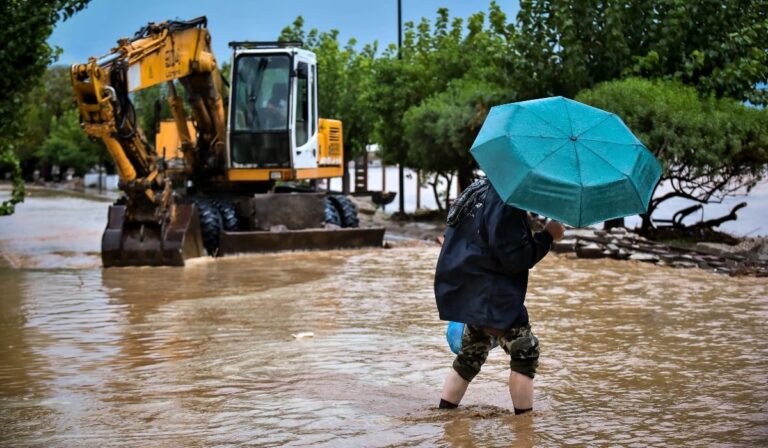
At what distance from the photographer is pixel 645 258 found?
18.2 metres

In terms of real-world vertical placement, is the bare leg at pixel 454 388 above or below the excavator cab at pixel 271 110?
below

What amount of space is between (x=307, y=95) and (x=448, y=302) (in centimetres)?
1625

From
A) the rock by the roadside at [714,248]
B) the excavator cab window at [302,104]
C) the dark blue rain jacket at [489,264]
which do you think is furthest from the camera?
the excavator cab window at [302,104]

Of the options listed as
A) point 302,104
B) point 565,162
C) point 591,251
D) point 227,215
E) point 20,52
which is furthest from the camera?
point 302,104

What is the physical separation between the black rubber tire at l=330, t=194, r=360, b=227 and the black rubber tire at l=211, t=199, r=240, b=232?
304 centimetres

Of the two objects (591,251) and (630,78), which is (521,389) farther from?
(630,78)

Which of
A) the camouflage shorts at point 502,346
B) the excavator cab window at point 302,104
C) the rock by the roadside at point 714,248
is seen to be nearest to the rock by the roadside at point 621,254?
the rock by the roadside at point 714,248

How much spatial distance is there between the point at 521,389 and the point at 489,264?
0.82 meters

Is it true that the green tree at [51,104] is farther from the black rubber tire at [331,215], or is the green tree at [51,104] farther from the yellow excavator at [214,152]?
the black rubber tire at [331,215]

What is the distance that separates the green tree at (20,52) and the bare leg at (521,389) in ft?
51.1

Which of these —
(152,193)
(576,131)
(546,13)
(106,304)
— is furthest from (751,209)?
(576,131)

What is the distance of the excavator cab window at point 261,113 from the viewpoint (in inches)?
860

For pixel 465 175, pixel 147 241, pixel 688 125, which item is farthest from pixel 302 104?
pixel 465 175

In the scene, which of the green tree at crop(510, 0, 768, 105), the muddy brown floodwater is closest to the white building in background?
the green tree at crop(510, 0, 768, 105)
